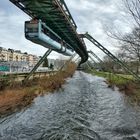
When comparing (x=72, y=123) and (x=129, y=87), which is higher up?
(x=129, y=87)

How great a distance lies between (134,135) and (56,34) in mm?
24172

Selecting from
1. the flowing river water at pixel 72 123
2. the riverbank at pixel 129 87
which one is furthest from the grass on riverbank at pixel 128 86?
the flowing river water at pixel 72 123

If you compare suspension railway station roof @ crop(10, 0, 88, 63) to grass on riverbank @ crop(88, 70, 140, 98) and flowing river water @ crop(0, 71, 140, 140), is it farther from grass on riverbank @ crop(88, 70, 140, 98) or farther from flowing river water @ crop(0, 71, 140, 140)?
grass on riverbank @ crop(88, 70, 140, 98)

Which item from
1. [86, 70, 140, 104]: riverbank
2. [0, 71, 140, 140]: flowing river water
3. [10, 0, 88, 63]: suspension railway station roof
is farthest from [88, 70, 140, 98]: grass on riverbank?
[10, 0, 88, 63]: suspension railway station roof

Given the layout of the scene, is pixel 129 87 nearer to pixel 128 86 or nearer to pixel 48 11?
pixel 128 86

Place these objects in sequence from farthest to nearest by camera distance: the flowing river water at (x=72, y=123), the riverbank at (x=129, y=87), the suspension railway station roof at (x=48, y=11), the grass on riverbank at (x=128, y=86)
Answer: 1. the grass on riverbank at (x=128, y=86)
2. the riverbank at (x=129, y=87)
3. the suspension railway station roof at (x=48, y=11)
4. the flowing river water at (x=72, y=123)

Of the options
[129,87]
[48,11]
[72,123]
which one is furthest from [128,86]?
[72,123]

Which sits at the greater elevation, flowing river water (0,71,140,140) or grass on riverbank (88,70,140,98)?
grass on riverbank (88,70,140,98)

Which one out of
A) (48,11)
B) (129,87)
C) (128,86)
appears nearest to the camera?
(48,11)

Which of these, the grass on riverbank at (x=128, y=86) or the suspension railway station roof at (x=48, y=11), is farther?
the grass on riverbank at (x=128, y=86)

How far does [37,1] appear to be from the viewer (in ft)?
69.2

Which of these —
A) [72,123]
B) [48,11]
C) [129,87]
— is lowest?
[72,123]

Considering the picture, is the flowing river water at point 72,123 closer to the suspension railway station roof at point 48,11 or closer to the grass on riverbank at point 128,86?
the grass on riverbank at point 128,86

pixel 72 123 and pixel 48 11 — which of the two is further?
pixel 48 11
